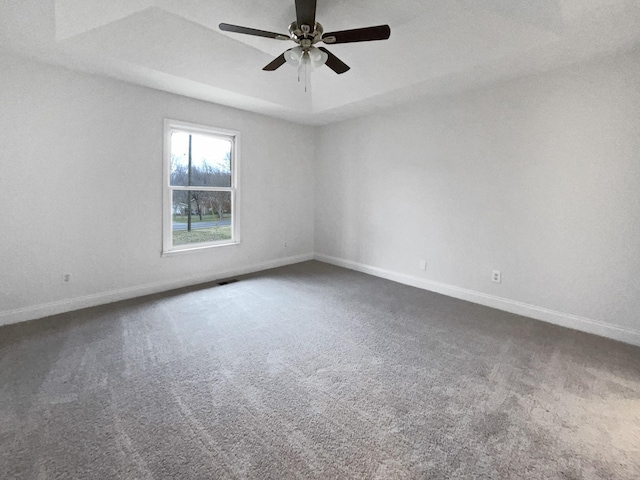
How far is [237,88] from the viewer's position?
3.70 metres

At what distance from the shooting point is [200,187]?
432 centimetres

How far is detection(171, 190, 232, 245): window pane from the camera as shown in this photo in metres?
4.18

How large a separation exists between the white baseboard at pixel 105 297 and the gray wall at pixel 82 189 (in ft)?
0.03

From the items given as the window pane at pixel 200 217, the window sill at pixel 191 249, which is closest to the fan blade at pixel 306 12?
the window pane at pixel 200 217

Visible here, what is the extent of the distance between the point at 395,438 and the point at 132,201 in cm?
362

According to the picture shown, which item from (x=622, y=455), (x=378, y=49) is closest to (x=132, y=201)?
(x=378, y=49)

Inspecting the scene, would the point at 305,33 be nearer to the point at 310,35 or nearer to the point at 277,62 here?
the point at 310,35

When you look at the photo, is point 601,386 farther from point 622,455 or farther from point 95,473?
point 95,473

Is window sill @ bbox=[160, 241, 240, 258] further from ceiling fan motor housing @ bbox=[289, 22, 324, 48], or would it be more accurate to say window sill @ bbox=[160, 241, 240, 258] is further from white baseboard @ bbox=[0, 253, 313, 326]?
ceiling fan motor housing @ bbox=[289, 22, 324, 48]

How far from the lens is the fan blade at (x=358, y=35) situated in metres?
2.20

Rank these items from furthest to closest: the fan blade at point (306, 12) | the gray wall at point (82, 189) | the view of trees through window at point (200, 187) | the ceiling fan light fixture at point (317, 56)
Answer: the view of trees through window at point (200, 187) < the gray wall at point (82, 189) < the ceiling fan light fixture at point (317, 56) < the fan blade at point (306, 12)

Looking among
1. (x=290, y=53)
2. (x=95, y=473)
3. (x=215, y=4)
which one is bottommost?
(x=95, y=473)

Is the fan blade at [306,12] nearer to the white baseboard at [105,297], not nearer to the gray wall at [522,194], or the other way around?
the gray wall at [522,194]

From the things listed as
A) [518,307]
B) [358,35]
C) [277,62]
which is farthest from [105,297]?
[518,307]
